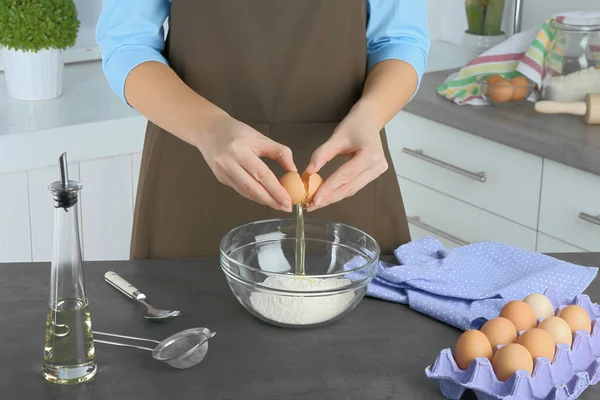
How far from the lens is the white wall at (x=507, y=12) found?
9.50 ft

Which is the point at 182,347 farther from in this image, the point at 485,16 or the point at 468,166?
the point at 485,16

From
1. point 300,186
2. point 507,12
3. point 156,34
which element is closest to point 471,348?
point 300,186

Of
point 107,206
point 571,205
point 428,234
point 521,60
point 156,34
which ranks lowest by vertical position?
point 428,234

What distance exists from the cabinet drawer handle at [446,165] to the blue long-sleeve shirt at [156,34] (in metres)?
0.88

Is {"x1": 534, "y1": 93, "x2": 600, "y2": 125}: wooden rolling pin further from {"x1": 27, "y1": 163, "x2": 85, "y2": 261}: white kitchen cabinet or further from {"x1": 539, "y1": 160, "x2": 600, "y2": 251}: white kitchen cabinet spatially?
{"x1": 27, "y1": 163, "x2": 85, "y2": 261}: white kitchen cabinet

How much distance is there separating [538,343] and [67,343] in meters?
0.54

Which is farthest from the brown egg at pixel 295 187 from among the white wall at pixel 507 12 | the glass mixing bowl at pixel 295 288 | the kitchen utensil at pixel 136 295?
the white wall at pixel 507 12

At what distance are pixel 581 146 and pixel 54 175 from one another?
1.38 m

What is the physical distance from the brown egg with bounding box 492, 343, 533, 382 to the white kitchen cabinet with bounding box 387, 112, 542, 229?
1.45 meters

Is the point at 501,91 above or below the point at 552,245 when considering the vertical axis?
above

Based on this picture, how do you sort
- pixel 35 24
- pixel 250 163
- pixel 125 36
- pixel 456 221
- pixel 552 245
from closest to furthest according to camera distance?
pixel 250 163
pixel 125 36
pixel 552 245
pixel 35 24
pixel 456 221

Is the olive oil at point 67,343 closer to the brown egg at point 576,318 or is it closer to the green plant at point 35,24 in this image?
the brown egg at point 576,318

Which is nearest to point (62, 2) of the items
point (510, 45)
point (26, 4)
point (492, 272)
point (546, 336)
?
point (26, 4)

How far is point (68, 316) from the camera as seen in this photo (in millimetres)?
1082
